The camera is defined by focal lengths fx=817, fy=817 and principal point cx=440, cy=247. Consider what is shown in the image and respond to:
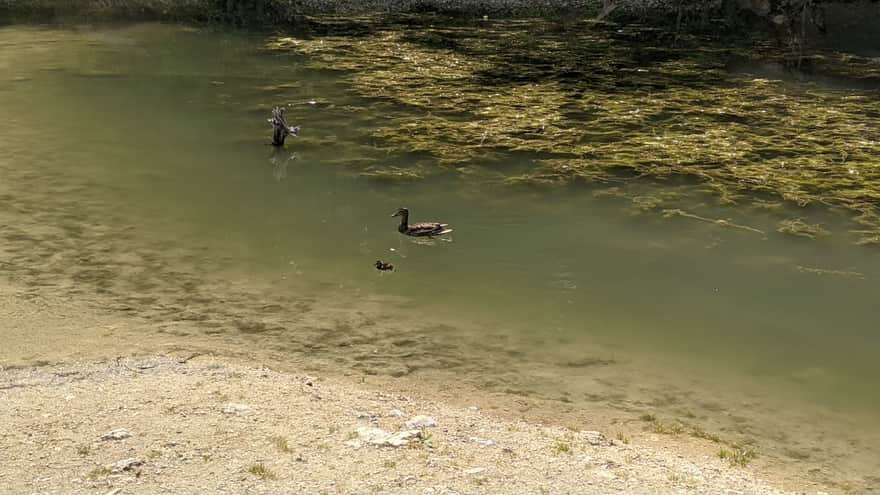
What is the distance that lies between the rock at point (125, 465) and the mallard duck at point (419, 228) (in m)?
5.89

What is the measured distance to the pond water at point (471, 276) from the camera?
8.11 metres

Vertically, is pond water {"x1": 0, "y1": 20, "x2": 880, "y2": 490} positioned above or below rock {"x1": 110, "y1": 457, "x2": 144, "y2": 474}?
above

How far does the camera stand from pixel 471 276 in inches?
420

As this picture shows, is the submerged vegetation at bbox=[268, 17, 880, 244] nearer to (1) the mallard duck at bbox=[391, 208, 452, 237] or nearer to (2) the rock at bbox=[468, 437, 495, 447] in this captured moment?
(1) the mallard duck at bbox=[391, 208, 452, 237]

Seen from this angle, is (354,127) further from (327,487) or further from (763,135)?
(327,487)

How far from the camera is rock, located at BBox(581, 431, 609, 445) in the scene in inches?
279

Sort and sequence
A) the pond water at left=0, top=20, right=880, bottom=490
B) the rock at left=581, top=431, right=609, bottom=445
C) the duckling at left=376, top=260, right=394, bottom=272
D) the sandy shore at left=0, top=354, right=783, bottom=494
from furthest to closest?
the duckling at left=376, top=260, right=394, bottom=272 < the pond water at left=0, top=20, right=880, bottom=490 < the rock at left=581, top=431, right=609, bottom=445 < the sandy shore at left=0, top=354, right=783, bottom=494

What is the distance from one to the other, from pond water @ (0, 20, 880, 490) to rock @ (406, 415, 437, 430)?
0.85 m

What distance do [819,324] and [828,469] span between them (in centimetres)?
285

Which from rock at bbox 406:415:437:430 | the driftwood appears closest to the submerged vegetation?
the driftwood

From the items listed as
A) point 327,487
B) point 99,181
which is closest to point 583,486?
point 327,487

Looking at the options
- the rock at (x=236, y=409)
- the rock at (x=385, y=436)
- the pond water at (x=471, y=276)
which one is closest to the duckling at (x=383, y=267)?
the pond water at (x=471, y=276)

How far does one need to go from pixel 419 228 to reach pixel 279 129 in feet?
17.0

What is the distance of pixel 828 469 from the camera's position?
6.92 meters
